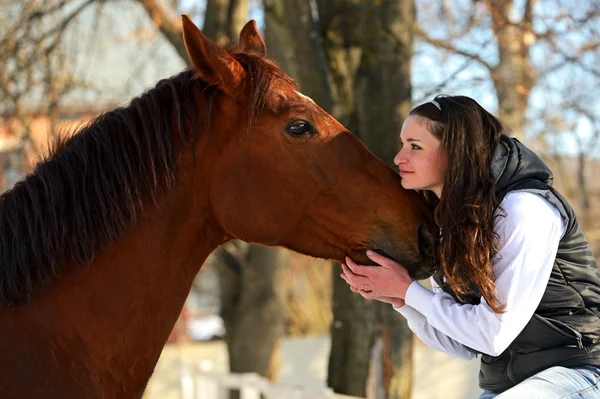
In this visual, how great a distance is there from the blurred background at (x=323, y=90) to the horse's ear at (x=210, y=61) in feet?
2.22

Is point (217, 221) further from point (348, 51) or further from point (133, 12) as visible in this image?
point (133, 12)

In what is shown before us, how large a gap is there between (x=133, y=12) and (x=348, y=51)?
4.62 metres

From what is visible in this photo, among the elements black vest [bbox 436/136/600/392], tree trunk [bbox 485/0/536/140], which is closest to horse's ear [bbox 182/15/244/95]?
black vest [bbox 436/136/600/392]

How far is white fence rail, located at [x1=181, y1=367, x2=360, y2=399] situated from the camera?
16.9 ft

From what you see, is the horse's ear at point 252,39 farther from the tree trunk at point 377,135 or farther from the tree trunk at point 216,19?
the tree trunk at point 216,19

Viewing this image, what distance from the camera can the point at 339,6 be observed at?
19.0 feet

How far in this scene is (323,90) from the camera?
5457 mm

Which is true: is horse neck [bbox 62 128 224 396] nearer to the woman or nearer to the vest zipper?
the woman

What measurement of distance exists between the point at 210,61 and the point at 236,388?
581 centimetres

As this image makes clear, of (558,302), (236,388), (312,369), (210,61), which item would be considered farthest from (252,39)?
(312,369)

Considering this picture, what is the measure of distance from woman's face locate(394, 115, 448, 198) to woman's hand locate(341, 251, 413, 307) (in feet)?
0.98

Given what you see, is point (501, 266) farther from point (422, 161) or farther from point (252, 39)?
point (252, 39)

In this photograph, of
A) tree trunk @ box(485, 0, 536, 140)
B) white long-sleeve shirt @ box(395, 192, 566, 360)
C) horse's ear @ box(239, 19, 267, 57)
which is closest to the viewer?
white long-sleeve shirt @ box(395, 192, 566, 360)

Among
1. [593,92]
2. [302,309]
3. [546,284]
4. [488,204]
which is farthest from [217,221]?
[302,309]
